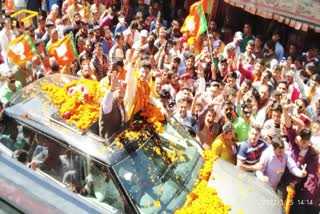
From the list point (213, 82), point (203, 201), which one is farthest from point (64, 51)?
point (203, 201)

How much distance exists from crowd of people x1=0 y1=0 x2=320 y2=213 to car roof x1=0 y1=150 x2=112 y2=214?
10.1 feet

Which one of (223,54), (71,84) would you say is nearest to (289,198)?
(71,84)

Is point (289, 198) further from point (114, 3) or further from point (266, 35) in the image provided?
point (114, 3)

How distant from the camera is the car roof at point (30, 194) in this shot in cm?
203

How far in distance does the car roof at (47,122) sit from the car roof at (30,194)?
107 inches

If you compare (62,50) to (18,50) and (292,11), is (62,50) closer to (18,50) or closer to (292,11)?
(18,50)

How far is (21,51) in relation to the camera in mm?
8039

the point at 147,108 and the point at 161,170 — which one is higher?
the point at 147,108

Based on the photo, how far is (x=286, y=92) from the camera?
7.41 meters

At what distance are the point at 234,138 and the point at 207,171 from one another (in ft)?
3.43

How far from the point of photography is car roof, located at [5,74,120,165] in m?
5.04

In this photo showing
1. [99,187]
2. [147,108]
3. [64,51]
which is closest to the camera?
[99,187]

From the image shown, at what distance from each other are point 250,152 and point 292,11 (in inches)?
184

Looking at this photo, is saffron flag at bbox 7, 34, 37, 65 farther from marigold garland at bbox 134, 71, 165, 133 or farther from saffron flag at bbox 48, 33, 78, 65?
marigold garland at bbox 134, 71, 165, 133
